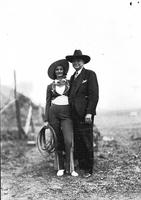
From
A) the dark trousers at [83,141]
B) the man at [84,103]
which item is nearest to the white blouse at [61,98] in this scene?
the man at [84,103]

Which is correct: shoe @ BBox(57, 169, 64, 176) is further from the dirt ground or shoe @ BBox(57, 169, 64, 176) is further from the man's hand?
the man's hand

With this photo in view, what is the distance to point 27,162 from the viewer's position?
26.4ft

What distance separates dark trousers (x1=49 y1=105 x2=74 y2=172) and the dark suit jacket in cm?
23

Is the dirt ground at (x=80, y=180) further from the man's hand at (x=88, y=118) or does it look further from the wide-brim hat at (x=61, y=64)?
the wide-brim hat at (x=61, y=64)

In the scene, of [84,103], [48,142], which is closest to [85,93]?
[84,103]

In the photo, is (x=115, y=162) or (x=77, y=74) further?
(x=115, y=162)

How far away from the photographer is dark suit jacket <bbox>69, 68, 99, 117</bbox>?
18.5ft

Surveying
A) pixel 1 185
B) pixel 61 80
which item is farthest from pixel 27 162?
pixel 61 80

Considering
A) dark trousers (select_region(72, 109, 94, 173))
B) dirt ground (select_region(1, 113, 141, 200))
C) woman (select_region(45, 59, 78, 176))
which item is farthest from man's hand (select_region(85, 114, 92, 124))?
dirt ground (select_region(1, 113, 141, 200))

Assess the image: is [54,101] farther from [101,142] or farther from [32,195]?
[101,142]

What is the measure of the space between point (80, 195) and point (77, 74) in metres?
1.94

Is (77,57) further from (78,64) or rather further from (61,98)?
(61,98)

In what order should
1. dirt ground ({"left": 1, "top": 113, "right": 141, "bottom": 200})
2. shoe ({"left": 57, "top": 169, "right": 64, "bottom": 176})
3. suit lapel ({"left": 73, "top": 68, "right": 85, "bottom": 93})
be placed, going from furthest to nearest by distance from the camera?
1. shoe ({"left": 57, "top": 169, "right": 64, "bottom": 176})
2. suit lapel ({"left": 73, "top": 68, "right": 85, "bottom": 93})
3. dirt ground ({"left": 1, "top": 113, "right": 141, "bottom": 200})

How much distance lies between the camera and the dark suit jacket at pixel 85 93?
5.65m
